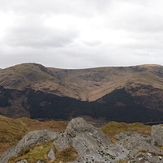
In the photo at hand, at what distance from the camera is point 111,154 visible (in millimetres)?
39625

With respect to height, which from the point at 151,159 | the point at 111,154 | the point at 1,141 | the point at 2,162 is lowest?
the point at 1,141

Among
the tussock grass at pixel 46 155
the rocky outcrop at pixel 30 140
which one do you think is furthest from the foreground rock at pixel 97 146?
the tussock grass at pixel 46 155

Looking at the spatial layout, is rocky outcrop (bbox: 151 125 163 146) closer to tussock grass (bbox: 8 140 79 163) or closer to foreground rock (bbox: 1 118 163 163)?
foreground rock (bbox: 1 118 163 163)

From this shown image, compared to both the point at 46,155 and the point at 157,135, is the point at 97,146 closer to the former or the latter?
the point at 46,155

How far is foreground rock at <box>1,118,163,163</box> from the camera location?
29733 millimetres

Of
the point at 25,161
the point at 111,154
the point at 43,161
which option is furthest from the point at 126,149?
the point at 25,161

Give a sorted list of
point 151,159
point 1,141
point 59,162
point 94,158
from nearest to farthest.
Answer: point 151,159
point 94,158
point 59,162
point 1,141

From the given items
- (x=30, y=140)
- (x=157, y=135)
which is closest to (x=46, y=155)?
(x=30, y=140)

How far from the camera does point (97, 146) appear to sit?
52500mm

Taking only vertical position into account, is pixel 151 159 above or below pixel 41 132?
above

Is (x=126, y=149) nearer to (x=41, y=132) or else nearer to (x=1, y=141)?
(x=41, y=132)

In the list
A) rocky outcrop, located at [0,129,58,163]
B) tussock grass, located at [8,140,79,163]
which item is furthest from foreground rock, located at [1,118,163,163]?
tussock grass, located at [8,140,79,163]

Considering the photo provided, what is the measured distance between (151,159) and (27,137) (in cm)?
4449

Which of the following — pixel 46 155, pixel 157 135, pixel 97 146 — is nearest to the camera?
pixel 46 155
